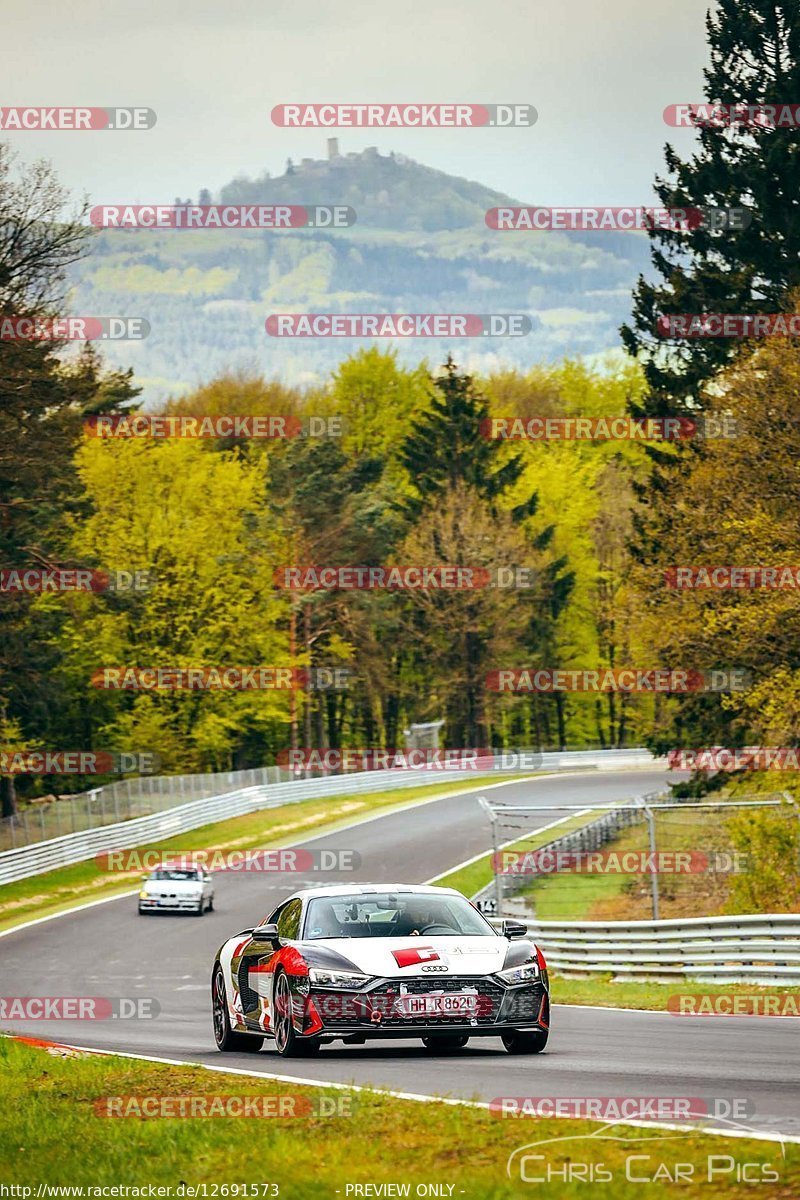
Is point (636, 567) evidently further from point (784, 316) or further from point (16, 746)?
point (16, 746)

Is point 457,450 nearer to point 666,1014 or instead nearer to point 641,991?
point 641,991

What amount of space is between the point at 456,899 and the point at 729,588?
2190 cm

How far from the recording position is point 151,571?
72500 mm

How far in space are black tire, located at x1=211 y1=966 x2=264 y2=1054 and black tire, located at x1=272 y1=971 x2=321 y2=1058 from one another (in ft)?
3.88

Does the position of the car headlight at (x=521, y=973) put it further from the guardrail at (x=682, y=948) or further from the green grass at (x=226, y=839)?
the green grass at (x=226, y=839)

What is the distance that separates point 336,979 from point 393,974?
0.40 m

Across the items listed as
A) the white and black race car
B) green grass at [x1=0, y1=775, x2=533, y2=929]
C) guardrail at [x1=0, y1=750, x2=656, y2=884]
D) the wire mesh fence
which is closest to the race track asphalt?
the white and black race car

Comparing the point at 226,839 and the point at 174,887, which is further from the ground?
the point at 174,887

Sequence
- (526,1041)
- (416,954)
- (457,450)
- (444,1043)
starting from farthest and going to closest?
(457,450), (444,1043), (526,1041), (416,954)

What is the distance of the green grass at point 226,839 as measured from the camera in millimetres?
46531

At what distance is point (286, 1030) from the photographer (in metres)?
12.9

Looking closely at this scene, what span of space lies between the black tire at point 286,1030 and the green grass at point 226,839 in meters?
30.2

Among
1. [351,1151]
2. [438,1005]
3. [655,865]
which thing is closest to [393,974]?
[438,1005]

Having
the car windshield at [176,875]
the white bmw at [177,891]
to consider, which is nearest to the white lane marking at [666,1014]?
the white bmw at [177,891]
